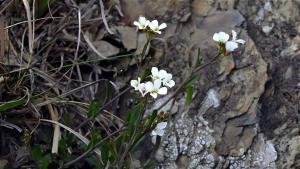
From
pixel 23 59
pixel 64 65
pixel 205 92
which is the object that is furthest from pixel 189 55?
pixel 23 59

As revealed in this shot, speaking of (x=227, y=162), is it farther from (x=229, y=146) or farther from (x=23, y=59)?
(x=23, y=59)

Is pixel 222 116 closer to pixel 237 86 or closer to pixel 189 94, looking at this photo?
pixel 237 86

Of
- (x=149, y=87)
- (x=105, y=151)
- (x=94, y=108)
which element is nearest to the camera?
(x=149, y=87)

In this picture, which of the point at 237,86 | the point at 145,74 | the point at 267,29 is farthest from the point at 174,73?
the point at 267,29

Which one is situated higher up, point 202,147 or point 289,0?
point 289,0

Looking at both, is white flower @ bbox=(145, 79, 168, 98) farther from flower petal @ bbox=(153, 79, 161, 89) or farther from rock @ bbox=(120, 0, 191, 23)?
rock @ bbox=(120, 0, 191, 23)

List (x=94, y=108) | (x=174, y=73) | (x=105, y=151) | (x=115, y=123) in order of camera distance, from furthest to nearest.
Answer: (x=174, y=73), (x=115, y=123), (x=94, y=108), (x=105, y=151)

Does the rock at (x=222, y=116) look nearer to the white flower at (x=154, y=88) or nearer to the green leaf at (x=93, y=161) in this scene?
the green leaf at (x=93, y=161)

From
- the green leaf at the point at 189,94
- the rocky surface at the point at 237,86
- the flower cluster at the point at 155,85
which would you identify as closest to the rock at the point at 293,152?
the rocky surface at the point at 237,86
